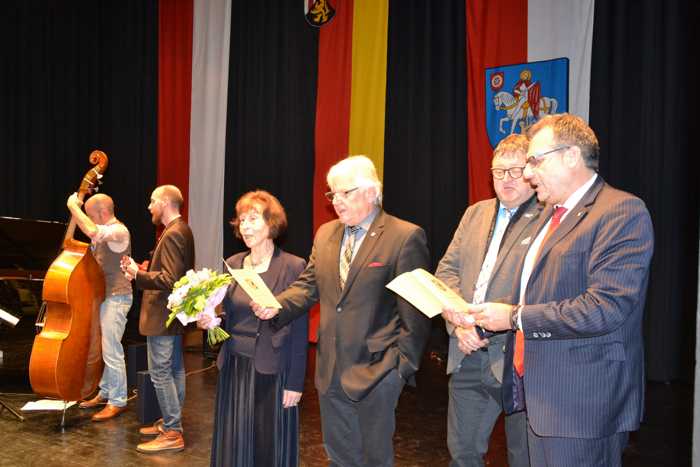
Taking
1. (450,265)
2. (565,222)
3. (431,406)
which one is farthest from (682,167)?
(565,222)

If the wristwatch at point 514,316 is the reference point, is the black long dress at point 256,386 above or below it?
below

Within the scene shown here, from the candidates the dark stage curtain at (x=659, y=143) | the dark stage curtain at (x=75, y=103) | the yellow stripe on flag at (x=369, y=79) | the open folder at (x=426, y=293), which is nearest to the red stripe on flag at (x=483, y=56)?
the dark stage curtain at (x=659, y=143)

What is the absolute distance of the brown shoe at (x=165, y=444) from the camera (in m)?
4.01

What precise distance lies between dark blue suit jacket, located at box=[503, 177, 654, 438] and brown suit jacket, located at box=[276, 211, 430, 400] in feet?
2.41

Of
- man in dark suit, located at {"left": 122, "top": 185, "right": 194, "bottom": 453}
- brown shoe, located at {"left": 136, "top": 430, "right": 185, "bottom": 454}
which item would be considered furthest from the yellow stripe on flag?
brown shoe, located at {"left": 136, "top": 430, "right": 185, "bottom": 454}

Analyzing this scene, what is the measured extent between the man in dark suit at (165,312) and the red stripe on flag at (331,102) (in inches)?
147

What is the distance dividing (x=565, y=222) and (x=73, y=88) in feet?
31.8

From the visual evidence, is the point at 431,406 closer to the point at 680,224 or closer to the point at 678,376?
the point at 678,376

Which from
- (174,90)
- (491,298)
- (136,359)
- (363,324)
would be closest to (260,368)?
(363,324)

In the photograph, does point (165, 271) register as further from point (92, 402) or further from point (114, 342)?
point (92, 402)

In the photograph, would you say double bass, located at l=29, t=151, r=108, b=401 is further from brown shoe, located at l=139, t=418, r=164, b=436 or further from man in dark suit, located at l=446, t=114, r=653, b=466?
man in dark suit, located at l=446, t=114, r=653, b=466

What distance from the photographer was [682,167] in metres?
5.82

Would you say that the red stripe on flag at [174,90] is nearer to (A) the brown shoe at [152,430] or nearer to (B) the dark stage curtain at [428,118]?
(B) the dark stage curtain at [428,118]

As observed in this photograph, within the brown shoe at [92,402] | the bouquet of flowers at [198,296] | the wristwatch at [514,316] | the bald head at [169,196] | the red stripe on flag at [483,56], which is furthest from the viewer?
the red stripe on flag at [483,56]
